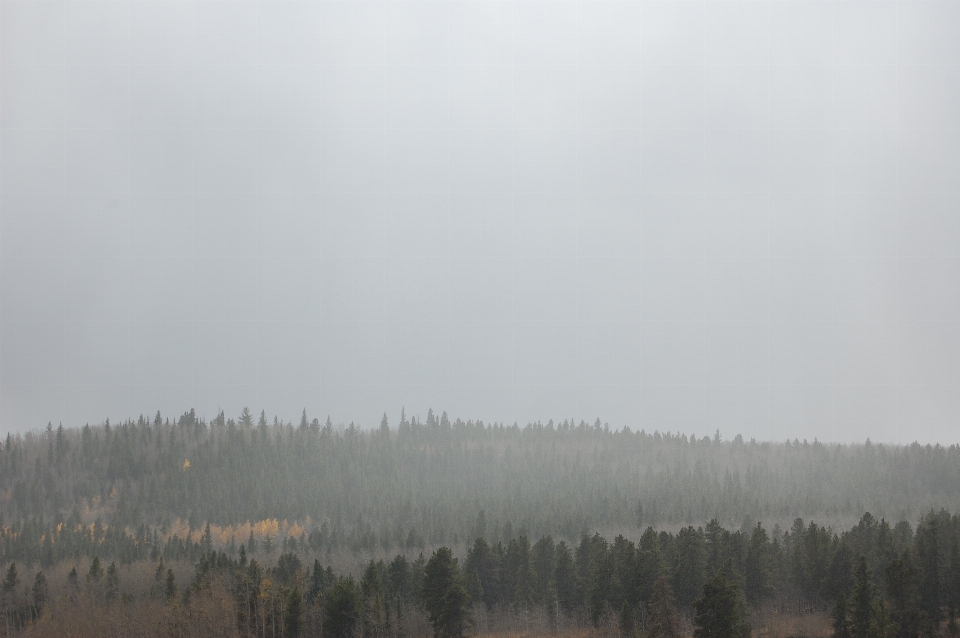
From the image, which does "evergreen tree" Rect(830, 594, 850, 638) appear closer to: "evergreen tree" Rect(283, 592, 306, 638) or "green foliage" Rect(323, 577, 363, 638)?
"green foliage" Rect(323, 577, 363, 638)

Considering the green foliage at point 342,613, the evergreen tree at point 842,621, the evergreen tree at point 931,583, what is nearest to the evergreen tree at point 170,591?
the green foliage at point 342,613

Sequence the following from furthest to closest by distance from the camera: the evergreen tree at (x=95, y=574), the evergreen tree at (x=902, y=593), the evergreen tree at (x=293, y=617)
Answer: the evergreen tree at (x=95, y=574), the evergreen tree at (x=293, y=617), the evergreen tree at (x=902, y=593)

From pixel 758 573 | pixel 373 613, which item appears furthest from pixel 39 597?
pixel 758 573

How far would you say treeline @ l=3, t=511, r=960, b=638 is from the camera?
8744 cm

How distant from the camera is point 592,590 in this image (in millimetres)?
100188

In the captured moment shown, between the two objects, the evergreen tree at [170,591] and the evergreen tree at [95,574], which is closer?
the evergreen tree at [170,591]

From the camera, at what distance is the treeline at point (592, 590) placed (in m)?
87.4

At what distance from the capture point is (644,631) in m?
88.7

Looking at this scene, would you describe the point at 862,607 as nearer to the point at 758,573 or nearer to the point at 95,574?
the point at 758,573

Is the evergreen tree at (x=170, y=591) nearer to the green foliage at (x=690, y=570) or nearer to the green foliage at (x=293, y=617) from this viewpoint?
the green foliage at (x=293, y=617)

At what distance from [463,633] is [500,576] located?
21.0 meters

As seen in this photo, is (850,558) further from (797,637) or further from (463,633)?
(463,633)

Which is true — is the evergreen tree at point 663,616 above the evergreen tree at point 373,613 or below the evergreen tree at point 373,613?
above

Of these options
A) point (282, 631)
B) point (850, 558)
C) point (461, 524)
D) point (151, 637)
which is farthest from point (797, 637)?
point (461, 524)
